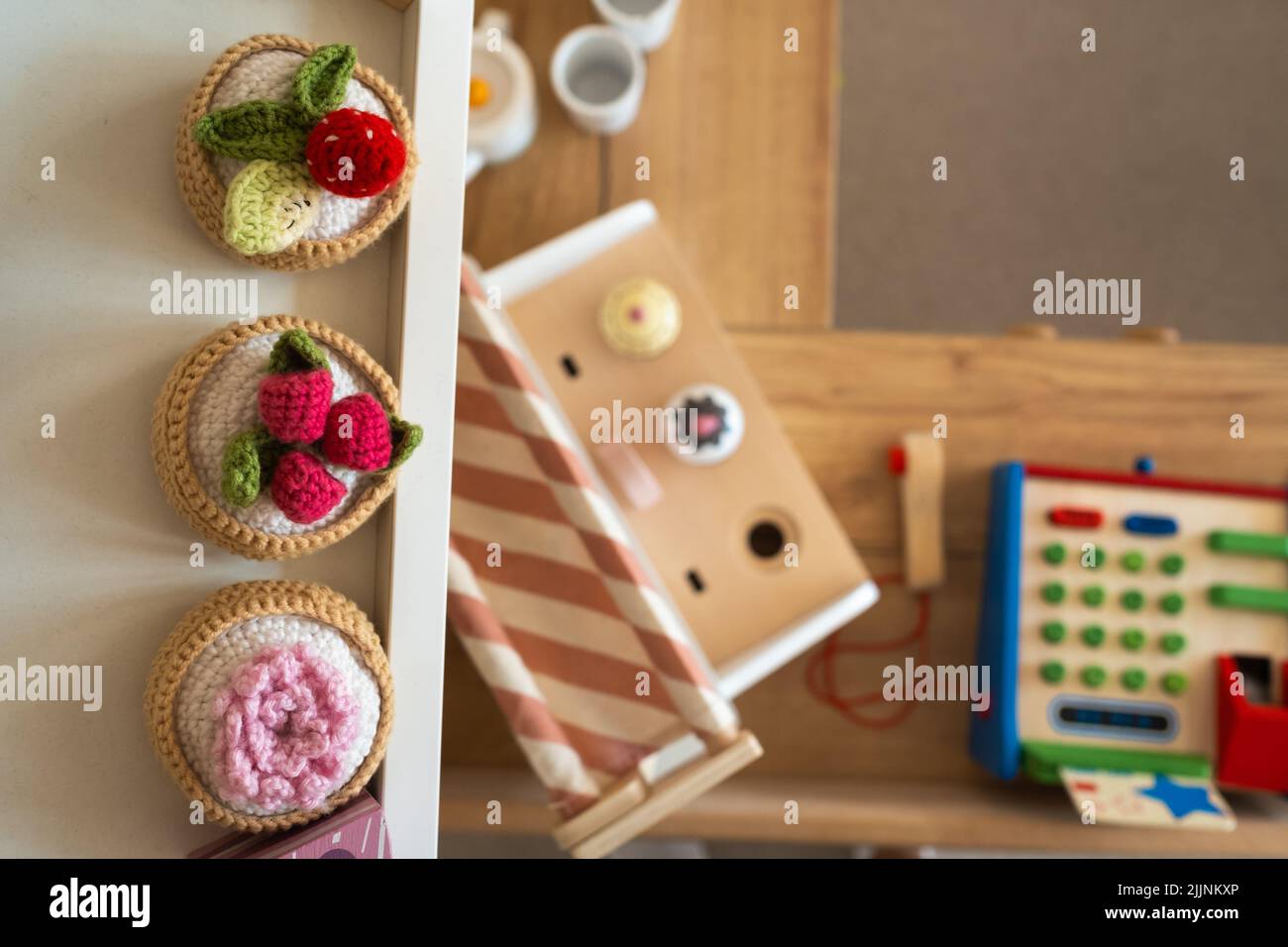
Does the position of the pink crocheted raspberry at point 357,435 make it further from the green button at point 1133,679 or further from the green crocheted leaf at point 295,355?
the green button at point 1133,679

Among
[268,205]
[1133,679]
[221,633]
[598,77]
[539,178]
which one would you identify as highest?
[598,77]

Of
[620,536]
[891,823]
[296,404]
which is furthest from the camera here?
[891,823]

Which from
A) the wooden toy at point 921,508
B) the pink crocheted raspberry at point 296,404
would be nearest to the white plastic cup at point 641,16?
the wooden toy at point 921,508

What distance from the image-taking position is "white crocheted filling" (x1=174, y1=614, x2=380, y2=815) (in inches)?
17.8

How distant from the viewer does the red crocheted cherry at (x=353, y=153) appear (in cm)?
44

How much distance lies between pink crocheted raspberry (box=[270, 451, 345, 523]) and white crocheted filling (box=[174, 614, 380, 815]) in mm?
59

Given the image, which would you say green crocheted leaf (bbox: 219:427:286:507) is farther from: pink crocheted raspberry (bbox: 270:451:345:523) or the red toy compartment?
the red toy compartment

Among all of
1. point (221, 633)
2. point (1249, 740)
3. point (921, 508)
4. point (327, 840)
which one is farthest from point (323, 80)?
point (1249, 740)

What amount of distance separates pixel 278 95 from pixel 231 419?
16cm

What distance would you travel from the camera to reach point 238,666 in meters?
0.45

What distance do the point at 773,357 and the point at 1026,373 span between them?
0.29 metres

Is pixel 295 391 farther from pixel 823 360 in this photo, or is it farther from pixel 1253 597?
pixel 1253 597

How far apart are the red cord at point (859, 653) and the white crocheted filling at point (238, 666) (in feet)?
2.23
